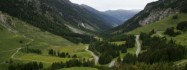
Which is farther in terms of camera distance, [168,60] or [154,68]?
[168,60]

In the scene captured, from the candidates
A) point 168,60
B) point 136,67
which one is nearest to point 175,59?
point 168,60

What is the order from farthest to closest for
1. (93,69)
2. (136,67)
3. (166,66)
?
(93,69) → (136,67) → (166,66)

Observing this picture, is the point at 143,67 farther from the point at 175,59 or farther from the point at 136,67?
the point at 175,59

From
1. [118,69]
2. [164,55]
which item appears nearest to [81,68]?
[118,69]

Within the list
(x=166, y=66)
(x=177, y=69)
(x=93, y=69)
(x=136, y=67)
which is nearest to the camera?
(x=177, y=69)

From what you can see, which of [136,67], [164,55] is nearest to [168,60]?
[164,55]

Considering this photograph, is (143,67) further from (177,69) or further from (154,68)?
(177,69)

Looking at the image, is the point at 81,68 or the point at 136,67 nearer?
the point at 136,67

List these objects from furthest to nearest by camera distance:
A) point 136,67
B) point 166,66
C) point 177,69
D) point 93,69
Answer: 1. point 93,69
2. point 136,67
3. point 166,66
4. point 177,69
